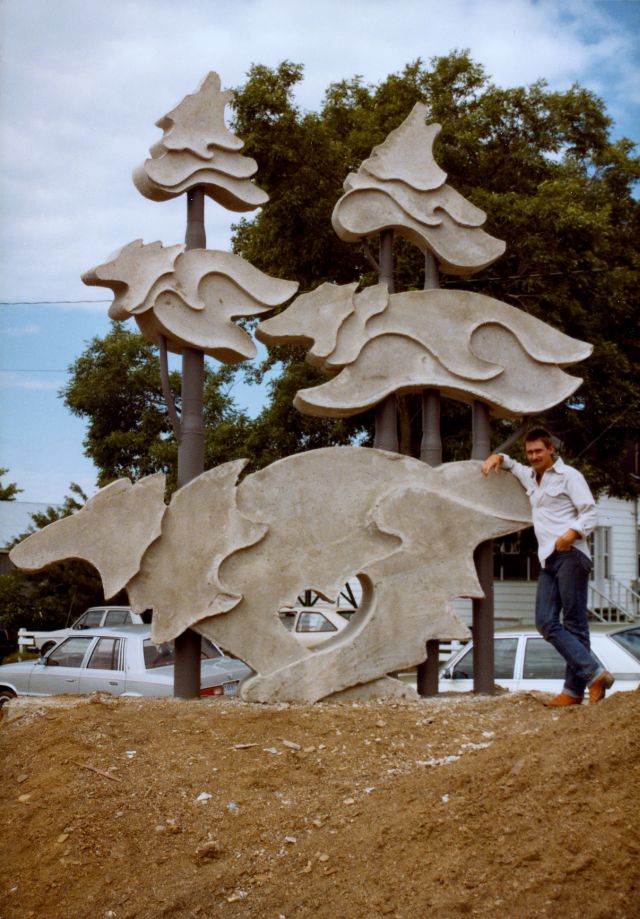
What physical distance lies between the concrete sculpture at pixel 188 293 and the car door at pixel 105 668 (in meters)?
3.58

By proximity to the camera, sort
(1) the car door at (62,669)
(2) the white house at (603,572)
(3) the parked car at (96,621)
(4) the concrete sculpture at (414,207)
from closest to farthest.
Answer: (4) the concrete sculpture at (414,207)
(1) the car door at (62,669)
(3) the parked car at (96,621)
(2) the white house at (603,572)

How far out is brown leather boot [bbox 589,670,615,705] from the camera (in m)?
5.90

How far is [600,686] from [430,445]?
2.16 metres

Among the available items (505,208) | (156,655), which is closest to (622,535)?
(505,208)

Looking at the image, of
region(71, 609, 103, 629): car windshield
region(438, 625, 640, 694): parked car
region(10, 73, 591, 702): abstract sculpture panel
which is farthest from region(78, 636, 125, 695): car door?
region(71, 609, 103, 629): car windshield

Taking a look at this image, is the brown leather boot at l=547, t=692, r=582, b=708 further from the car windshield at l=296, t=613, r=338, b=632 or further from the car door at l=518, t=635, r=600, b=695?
the car windshield at l=296, t=613, r=338, b=632

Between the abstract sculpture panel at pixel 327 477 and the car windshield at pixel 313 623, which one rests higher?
the abstract sculpture panel at pixel 327 477

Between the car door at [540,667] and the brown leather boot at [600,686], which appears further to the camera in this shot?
the car door at [540,667]

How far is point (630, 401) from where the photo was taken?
13195mm

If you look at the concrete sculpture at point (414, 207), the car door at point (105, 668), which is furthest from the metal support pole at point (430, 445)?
the car door at point (105, 668)

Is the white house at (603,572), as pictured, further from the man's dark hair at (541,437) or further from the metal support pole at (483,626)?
the man's dark hair at (541,437)

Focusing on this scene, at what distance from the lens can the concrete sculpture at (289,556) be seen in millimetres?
6492

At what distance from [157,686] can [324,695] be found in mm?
3051

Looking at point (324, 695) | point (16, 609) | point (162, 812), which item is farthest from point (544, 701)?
point (16, 609)
